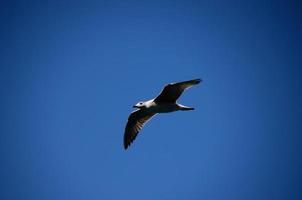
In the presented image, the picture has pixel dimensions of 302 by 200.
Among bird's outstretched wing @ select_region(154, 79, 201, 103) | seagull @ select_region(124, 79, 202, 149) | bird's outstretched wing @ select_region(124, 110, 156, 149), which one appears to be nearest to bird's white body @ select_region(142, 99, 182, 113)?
seagull @ select_region(124, 79, 202, 149)

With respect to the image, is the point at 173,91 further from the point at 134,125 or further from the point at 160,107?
the point at 134,125

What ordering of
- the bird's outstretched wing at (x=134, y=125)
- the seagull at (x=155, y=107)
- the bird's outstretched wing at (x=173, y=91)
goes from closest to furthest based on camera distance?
the bird's outstretched wing at (x=173, y=91)
the seagull at (x=155, y=107)
the bird's outstretched wing at (x=134, y=125)

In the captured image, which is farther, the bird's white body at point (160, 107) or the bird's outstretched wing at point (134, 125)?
the bird's outstretched wing at point (134, 125)

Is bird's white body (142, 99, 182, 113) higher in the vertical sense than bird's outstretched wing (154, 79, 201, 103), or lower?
lower

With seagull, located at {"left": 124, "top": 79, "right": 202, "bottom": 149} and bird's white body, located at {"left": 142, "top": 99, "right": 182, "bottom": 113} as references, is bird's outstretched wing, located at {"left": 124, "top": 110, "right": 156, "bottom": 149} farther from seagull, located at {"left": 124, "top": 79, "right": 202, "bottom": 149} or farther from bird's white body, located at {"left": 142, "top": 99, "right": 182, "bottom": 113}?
bird's white body, located at {"left": 142, "top": 99, "right": 182, "bottom": 113}

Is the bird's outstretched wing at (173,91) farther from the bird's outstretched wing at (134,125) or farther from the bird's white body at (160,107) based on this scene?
the bird's outstretched wing at (134,125)

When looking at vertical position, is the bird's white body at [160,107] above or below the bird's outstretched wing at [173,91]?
below

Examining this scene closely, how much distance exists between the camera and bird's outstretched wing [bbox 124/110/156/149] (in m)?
13.9

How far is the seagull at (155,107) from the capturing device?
11891 mm

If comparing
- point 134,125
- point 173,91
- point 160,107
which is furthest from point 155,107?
point 134,125

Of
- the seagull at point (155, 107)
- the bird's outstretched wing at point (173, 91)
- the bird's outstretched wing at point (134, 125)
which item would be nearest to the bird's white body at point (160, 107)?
the seagull at point (155, 107)

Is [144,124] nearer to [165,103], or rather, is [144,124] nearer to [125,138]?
[125,138]

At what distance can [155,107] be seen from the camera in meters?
12.5

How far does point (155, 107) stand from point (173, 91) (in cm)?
89
